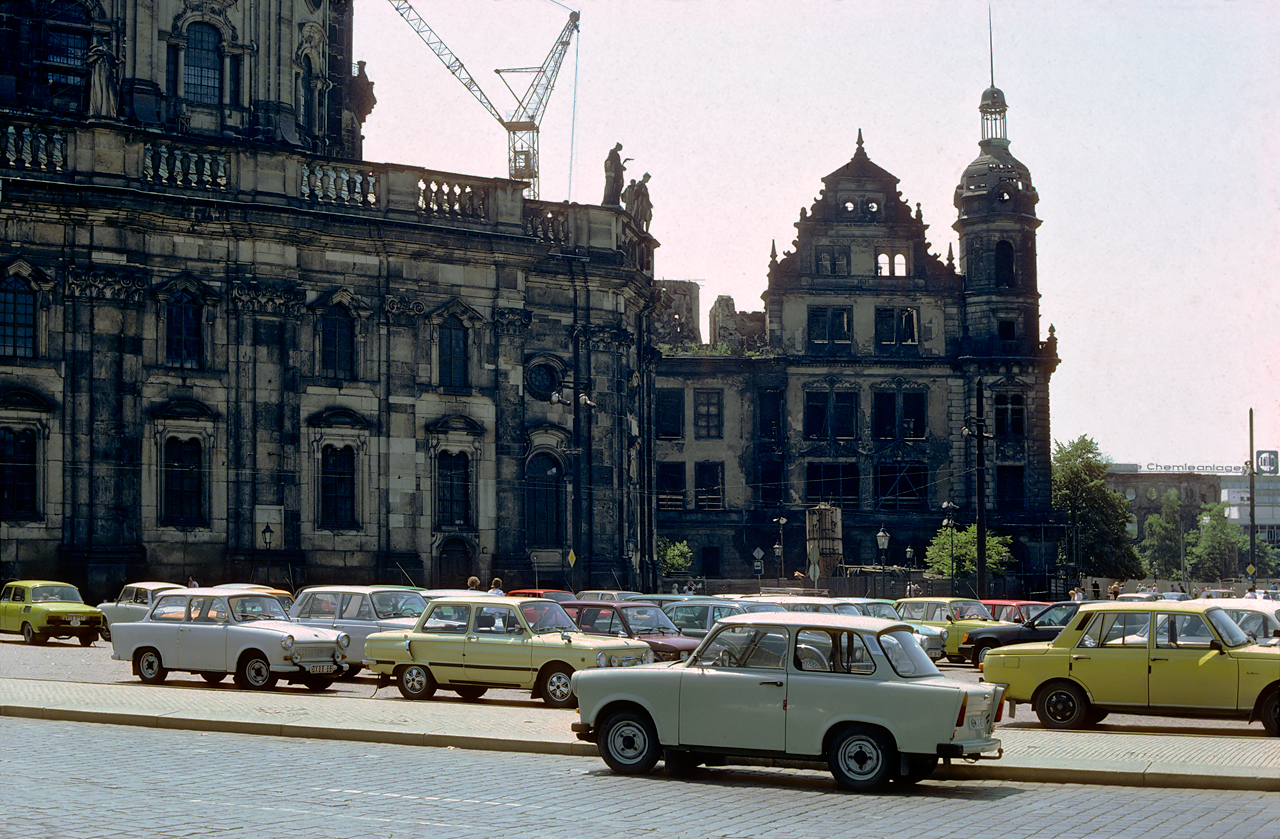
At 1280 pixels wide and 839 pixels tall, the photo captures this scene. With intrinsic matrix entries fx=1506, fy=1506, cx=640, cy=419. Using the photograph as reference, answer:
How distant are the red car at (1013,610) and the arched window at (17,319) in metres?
25.2

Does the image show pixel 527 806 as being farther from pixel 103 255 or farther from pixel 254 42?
pixel 254 42

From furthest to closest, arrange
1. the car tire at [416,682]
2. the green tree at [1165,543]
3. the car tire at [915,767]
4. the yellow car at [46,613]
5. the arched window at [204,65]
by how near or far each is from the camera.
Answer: the green tree at [1165,543] < the arched window at [204,65] < the yellow car at [46,613] < the car tire at [416,682] < the car tire at [915,767]

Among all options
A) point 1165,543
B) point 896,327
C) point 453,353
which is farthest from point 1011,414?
point 1165,543

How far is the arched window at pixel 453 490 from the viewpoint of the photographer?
45.2 m

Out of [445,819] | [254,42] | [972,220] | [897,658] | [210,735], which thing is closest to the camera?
[445,819]

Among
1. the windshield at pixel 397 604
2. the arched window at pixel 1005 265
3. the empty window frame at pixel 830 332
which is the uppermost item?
the arched window at pixel 1005 265

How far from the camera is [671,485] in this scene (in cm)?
7756

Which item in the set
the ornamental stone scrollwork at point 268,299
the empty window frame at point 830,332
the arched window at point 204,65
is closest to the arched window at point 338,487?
the ornamental stone scrollwork at point 268,299

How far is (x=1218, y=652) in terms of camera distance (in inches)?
701

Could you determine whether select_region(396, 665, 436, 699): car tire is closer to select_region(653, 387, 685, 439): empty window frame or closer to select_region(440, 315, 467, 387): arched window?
select_region(440, 315, 467, 387): arched window

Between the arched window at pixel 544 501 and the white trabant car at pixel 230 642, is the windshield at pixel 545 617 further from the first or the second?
the arched window at pixel 544 501

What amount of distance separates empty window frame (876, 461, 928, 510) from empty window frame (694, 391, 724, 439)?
8498 millimetres

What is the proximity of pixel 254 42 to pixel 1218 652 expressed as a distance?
Answer: 38.5 m

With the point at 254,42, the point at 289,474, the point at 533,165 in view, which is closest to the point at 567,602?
the point at 289,474
